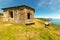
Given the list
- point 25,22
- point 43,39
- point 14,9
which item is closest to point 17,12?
point 14,9

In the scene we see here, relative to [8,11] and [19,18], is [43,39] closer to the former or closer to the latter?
[19,18]

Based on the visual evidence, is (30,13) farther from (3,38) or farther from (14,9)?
(3,38)

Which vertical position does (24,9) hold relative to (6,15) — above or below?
above

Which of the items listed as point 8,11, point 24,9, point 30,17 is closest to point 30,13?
point 30,17

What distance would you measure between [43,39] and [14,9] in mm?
11925

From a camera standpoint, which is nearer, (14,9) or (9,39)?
(9,39)

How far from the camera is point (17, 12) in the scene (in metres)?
19.9

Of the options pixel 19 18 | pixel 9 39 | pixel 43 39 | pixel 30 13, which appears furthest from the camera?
pixel 30 13

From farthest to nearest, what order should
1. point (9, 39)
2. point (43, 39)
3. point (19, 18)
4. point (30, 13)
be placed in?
point (30, 13) < point (19, 18) < point (43, 39) < point (9, 39)

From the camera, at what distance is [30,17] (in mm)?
22219

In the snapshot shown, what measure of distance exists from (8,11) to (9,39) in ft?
41.5

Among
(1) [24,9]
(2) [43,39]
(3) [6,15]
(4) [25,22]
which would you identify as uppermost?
(1) [24,9]

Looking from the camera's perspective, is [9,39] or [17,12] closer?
[9,39]

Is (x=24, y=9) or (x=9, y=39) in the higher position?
(x=24, y=9)
